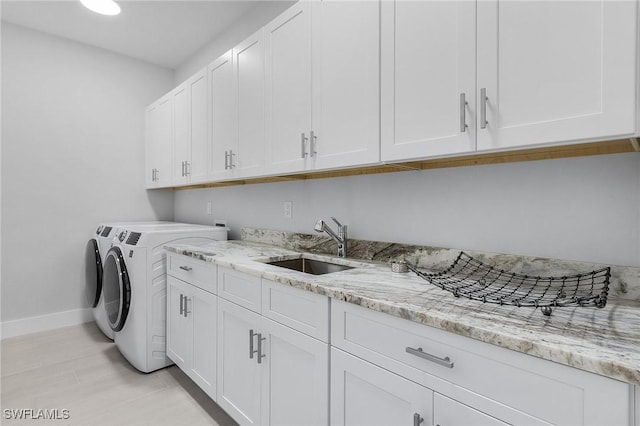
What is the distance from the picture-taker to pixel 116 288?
250cm

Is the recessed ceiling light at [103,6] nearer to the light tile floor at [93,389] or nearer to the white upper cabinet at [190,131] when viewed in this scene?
the white upper cabinet at [190,131]

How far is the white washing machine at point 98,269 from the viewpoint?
2.90 m

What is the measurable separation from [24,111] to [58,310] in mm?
1873

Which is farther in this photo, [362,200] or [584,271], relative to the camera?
[362,200]

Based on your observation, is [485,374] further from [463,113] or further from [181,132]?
[181,132]

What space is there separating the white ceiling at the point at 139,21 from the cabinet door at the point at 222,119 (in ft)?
2.06

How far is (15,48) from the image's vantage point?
2.96 metres

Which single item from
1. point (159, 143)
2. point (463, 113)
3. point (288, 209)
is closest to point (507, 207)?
point (463, 113)

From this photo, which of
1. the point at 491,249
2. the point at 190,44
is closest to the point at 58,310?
the point at 190,44

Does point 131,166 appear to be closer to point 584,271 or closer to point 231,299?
point 231,299

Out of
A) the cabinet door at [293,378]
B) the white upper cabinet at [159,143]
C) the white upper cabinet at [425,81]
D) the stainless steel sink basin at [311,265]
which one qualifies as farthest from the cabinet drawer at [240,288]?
the white upper cabinet at [159,143]

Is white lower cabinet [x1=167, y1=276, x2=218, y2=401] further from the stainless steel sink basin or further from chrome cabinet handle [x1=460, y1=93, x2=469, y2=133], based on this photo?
chrome cabinet handle [x1=460, y1=93, x2=469, y2=133]

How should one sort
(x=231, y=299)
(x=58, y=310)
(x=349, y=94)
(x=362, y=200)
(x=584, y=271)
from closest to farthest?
(x=584, y=271) < (x=349, y=94) < (x=231, y=299) < (x=362, y=200) < (x=58, y=310)

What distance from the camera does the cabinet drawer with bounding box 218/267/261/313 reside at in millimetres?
1536
